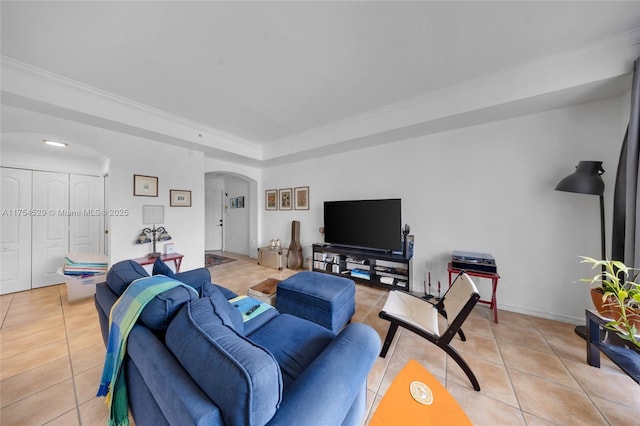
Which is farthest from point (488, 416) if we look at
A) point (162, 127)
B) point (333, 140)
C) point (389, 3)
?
point (162, 127)

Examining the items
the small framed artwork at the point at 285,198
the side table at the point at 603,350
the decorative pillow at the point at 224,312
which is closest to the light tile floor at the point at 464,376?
the side table at the point at 603,350

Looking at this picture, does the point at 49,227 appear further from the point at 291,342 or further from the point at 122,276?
the point at 291,342

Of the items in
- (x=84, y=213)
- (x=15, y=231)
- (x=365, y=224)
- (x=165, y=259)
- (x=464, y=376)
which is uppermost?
(x=84, y=213)

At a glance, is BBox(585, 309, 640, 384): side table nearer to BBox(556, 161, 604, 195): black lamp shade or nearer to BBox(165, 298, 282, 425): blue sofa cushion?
BBox(556, 161, 604, 195): black lamp shade

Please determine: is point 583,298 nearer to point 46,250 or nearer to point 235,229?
point 235,229

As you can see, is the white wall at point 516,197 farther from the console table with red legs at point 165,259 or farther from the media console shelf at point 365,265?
the console table with red legs at point 165,259

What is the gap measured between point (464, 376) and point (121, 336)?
2.31 m

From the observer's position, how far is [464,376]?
1.64 meters

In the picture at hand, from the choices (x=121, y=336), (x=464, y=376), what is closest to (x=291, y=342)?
(x=121, y=336)

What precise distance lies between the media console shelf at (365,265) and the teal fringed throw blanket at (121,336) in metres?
2.72

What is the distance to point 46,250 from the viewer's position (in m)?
3.47

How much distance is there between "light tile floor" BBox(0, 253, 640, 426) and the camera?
1348mm

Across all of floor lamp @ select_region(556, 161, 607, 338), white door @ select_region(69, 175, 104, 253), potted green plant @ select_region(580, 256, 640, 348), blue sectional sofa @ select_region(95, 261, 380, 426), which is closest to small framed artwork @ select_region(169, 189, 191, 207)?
white door @ select_region(69, 175, 104, 253)

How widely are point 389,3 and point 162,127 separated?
127 inches
